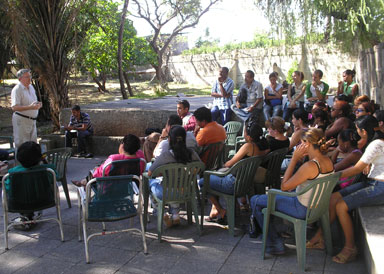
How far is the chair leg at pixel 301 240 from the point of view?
3.50 m

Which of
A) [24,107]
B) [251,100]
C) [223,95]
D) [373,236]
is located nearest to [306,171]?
[373,236]

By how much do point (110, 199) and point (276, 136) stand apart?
2.16m

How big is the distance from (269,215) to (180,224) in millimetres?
1320

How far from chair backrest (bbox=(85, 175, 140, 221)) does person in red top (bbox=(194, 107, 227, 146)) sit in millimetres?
1509

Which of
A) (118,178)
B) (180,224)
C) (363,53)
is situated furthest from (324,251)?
(363,53)

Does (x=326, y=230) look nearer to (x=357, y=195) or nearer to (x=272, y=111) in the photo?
(x=357, y=195)

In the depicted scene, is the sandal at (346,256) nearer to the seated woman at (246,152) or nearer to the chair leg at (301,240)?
the chair leg at (301,240)

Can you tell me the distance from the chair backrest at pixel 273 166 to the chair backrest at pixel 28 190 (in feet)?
7.68

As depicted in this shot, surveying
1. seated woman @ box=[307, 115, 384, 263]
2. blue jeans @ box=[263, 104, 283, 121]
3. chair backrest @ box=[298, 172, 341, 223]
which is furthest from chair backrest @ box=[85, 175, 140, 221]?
blue jeans @ box=[263, 104, 283, 121]

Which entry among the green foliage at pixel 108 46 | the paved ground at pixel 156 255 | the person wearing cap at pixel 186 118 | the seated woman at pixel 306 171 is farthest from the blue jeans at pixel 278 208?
the green foliage at pixel 108 46

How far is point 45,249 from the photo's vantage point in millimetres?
4160

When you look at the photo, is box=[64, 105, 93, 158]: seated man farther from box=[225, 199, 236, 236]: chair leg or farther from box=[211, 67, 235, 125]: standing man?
box=[225, 199, 236, 236]: chair leg

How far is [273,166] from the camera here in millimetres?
4699

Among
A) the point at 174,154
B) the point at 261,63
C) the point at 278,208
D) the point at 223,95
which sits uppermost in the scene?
the point at 261,63
